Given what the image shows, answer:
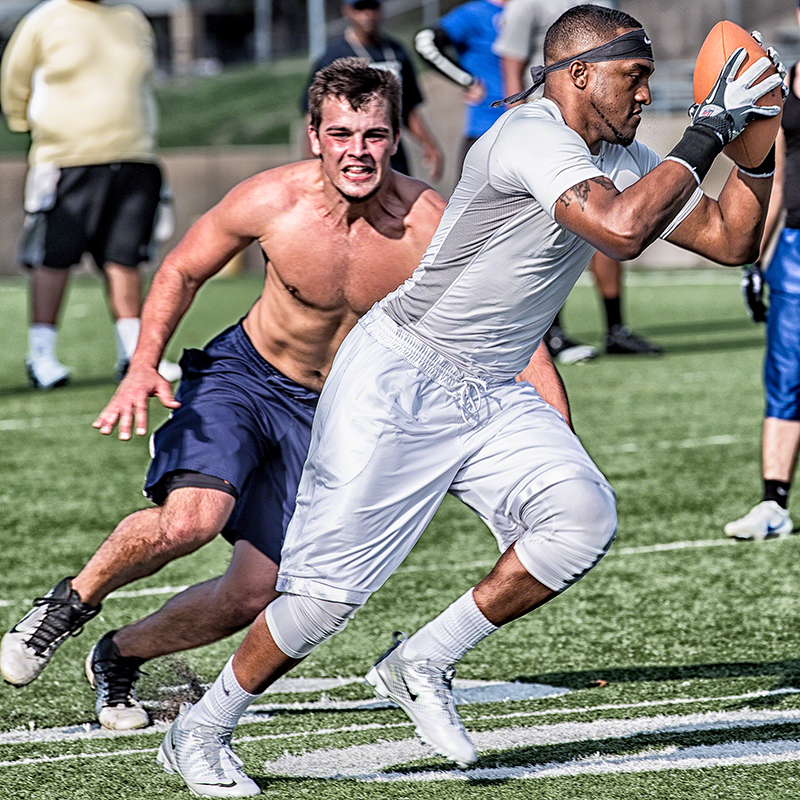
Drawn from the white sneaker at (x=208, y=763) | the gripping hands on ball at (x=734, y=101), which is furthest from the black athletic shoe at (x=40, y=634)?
the gripping hands on ball at (x=734, y=101)

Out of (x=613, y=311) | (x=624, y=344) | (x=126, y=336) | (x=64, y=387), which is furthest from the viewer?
(x=624, y=344)

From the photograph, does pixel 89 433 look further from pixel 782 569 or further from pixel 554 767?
pixel 554 767

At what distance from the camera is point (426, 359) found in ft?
11.3

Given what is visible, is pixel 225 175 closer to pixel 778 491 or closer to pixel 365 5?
pixel 365 5

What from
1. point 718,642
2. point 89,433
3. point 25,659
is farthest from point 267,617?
point 89,433

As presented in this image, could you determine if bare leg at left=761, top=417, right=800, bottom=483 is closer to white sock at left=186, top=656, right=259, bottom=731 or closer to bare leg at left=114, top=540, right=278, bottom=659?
bare leg at left=114, top=540, right=278, bottom=659

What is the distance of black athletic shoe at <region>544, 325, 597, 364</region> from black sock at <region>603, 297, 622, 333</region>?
314 mm

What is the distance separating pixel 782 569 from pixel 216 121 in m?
28.6

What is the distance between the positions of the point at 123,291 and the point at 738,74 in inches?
251

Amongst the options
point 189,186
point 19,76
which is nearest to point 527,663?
point 19,76

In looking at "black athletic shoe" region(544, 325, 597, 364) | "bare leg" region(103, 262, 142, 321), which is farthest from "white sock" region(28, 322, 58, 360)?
"black athletic shoe" region(544, 325, 597, 364)

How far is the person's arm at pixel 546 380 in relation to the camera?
3734 millimetres

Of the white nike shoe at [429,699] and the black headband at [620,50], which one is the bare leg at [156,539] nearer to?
the white nike shoe at [429,699]

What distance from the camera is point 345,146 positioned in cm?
378
